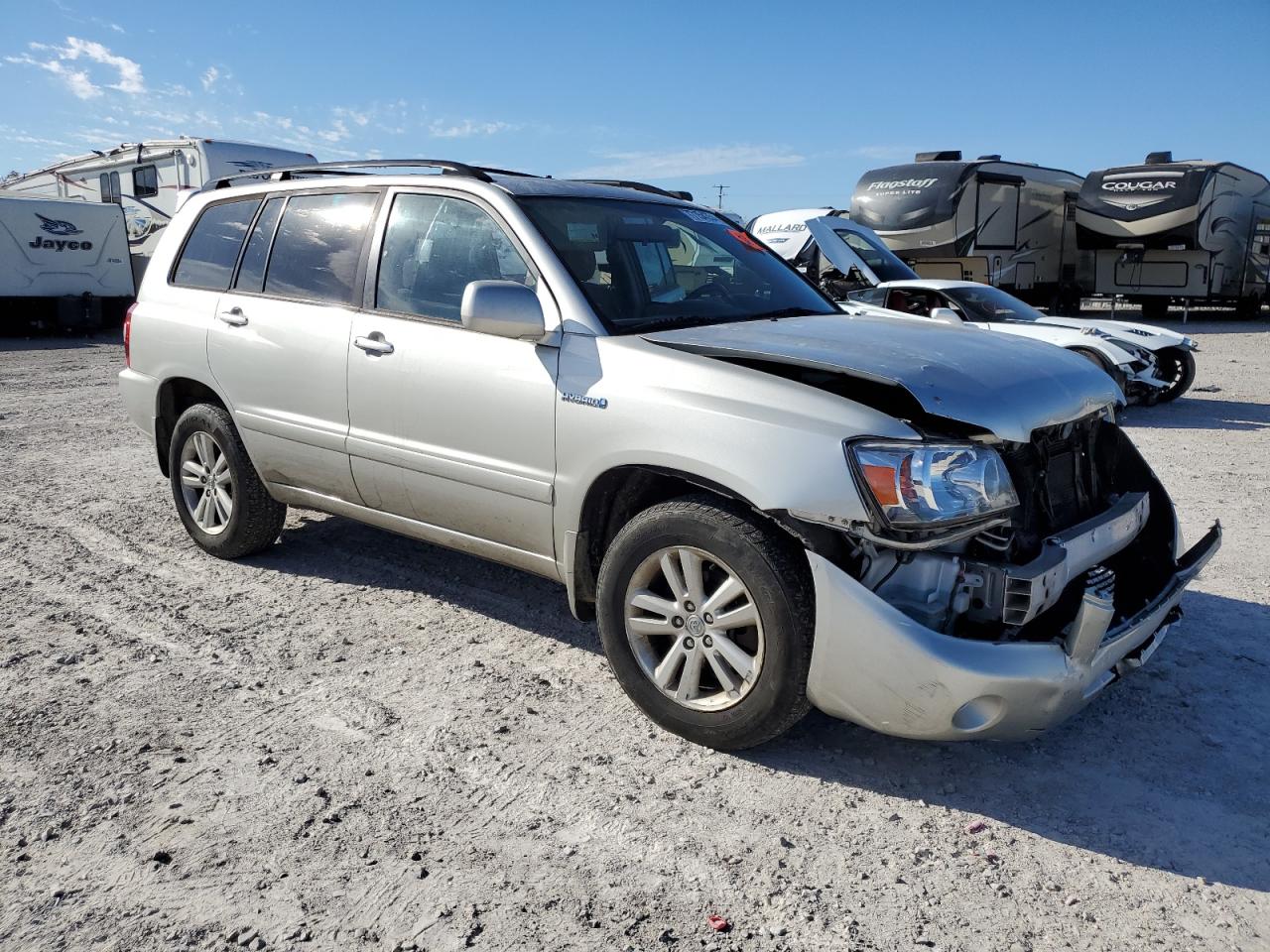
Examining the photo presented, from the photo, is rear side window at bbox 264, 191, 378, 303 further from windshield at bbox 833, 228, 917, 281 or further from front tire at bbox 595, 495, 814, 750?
windshield at bbox 833, 228, 917, 281

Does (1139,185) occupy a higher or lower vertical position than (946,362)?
higher

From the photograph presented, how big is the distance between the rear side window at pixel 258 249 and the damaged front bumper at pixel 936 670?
3237mm

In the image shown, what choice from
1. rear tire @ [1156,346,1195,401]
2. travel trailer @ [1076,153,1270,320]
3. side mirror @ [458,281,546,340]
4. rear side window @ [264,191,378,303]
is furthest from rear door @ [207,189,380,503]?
travel trailer @ [1076,153,1270,320]

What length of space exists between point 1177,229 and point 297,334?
67.9 feet

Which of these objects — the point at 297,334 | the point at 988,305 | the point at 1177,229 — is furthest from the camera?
the point at 1177,229

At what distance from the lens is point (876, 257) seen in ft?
40.5

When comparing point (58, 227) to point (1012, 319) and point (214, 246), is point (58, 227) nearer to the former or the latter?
point (214, 246)

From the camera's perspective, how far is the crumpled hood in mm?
3029

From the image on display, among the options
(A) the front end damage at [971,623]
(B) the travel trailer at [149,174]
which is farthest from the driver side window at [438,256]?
(B) the travel trailer at [149,174]

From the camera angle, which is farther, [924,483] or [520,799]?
[520,799]

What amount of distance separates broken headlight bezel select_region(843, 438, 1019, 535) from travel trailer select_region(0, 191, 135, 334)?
62.9ft

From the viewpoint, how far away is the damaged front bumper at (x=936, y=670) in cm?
283

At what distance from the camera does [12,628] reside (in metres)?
4.38

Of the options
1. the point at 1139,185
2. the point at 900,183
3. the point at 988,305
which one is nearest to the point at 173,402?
the point at 988,305
